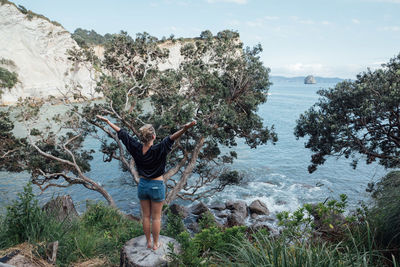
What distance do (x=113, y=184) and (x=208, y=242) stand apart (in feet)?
57.9

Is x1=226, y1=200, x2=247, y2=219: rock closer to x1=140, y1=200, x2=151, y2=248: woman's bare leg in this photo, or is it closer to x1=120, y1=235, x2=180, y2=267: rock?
x1=120, y1=235, x2=180, y2=267: rock

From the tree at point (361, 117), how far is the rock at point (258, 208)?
5.73 metres

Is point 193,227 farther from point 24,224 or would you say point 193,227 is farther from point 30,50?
point 30,50

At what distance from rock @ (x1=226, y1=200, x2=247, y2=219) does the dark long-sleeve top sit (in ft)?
42.9

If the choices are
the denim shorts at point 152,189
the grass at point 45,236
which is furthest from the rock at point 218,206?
the denim shorts at point 152,189

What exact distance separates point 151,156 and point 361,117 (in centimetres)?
998

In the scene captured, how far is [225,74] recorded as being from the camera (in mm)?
14242

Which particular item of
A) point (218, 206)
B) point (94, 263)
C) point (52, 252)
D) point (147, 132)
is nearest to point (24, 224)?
point (52, 252)

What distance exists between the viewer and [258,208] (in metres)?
16.9

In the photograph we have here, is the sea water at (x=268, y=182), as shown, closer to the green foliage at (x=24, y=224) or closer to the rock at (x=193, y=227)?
the rock at (x=193, y=227)

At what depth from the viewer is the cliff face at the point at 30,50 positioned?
4312 centimetres

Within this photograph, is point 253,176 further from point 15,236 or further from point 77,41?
point 77,41

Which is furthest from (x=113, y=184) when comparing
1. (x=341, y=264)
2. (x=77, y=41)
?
(x=77, y=41)

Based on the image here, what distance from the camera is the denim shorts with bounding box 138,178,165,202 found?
4.25 m
